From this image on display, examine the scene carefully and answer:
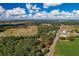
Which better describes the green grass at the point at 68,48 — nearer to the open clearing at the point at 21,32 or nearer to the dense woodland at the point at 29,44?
the dense woodland at the point at 29,44

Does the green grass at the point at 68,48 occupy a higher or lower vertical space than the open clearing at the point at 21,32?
lower

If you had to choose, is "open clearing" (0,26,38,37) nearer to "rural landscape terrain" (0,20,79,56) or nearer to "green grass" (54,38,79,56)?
"rural landscape terrain" (0,20,79,56)

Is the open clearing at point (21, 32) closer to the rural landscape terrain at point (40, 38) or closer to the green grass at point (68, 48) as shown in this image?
the rural landscape terrain at point (40, 38)

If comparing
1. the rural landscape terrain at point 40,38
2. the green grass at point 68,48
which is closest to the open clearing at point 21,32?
the rural landscape terrain at point 40,38

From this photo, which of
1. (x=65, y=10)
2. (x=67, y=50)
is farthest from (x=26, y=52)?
(x=65, y=10)

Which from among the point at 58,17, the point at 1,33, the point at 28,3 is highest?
the point at 28,3

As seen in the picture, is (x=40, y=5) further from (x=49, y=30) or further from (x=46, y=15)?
(x=49, y=30)

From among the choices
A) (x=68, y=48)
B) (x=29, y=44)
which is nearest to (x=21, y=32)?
(x=29, y=44)
